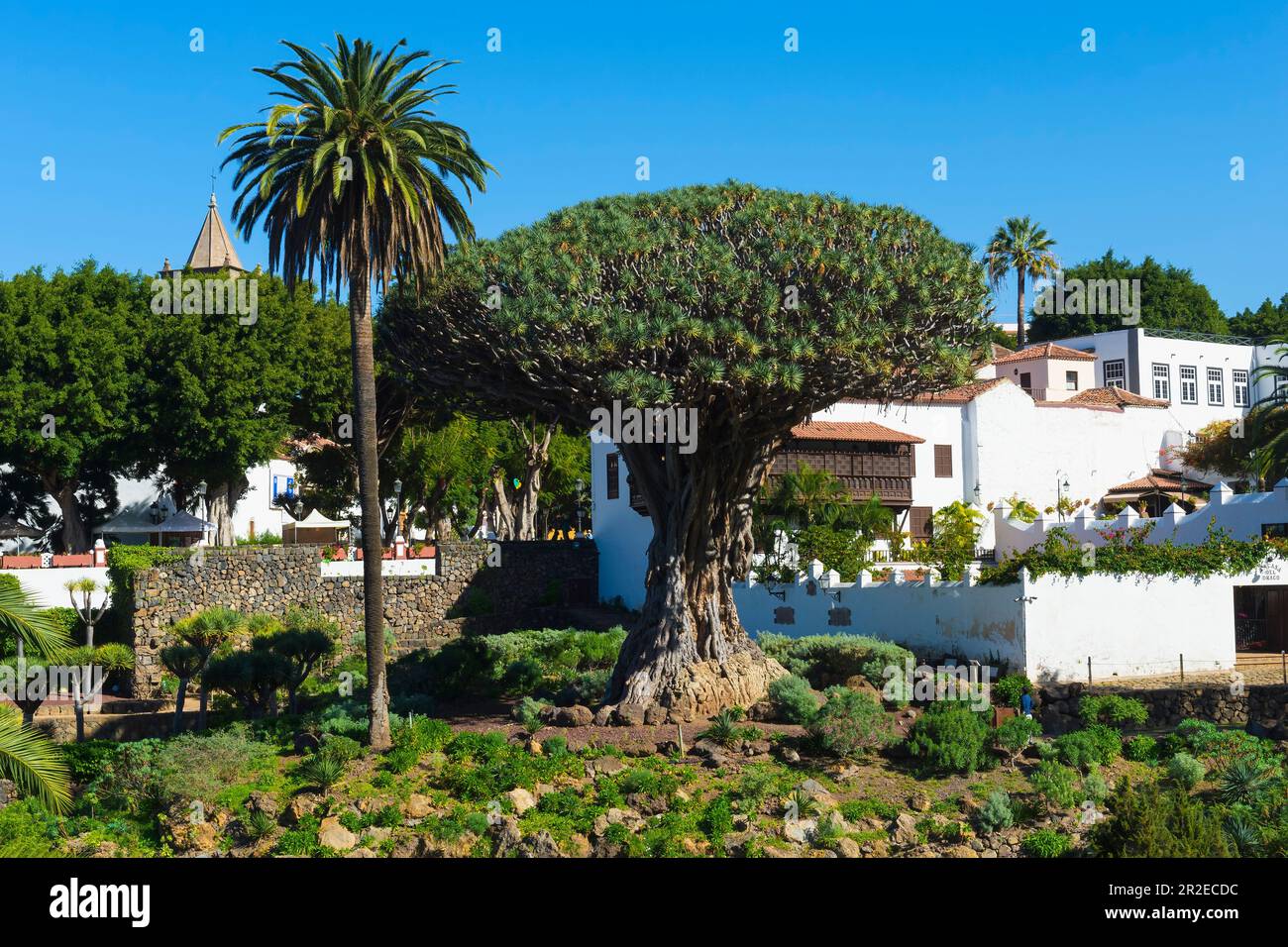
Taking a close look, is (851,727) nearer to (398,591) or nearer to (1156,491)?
(398,591)

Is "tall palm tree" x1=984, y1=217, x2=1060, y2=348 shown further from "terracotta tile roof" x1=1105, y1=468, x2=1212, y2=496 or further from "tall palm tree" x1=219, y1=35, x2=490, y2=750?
"tall palm tree" x1=219, y1=35, x2=490, y2=750

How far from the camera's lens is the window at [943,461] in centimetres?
4816

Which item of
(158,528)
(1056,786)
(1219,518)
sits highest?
(158,528)

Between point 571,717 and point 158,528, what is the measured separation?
1232 inches

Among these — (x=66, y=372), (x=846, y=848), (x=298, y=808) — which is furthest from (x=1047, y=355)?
(x=298, y=808)

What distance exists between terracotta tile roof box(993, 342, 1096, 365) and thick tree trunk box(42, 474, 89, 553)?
4133 centimetres

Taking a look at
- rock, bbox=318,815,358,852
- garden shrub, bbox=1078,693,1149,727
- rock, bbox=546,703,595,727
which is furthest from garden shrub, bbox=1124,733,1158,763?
rock, bbox=318,815,358,852

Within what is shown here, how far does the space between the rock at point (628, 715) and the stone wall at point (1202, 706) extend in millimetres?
8865

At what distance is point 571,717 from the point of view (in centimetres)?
2708

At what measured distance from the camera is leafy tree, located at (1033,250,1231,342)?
84.8 metres

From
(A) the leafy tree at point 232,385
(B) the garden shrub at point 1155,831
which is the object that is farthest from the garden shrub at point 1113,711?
(A) the leafy tree at point 232,385

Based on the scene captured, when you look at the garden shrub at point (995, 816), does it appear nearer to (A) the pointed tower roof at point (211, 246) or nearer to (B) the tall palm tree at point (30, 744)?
(B) the tall palm tree at point (30, 744)

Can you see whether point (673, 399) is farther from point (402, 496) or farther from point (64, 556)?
point (402, 496)

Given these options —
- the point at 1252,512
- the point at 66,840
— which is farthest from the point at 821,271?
the point at 1252,512
